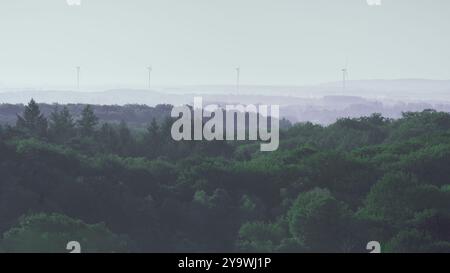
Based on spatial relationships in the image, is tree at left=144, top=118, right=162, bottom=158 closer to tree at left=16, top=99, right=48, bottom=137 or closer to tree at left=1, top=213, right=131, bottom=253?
tree at left=16, top=99, right=48, bottom=137

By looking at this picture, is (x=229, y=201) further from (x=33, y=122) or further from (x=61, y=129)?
(x=33, y=122)

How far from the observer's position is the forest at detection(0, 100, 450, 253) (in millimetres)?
91500

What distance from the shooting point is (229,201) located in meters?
108

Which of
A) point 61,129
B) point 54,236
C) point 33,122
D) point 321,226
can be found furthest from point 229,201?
point 33,122

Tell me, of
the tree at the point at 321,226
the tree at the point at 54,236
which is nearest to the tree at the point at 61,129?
the tree at the point at 321,226

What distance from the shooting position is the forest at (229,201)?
91.5m

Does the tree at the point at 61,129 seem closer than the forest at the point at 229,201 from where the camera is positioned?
No

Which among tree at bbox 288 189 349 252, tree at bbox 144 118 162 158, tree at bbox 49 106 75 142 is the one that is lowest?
tree at bbox 288 189 349 252

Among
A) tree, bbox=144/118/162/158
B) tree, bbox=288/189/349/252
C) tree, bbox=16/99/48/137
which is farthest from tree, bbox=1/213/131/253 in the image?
tree, bbox=144/118/162/158

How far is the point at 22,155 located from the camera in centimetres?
11131

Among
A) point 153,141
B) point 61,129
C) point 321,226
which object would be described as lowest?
point 321,226

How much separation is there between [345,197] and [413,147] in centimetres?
2359

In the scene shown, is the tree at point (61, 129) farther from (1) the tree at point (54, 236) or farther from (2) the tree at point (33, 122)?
(1) the tree at point (54, 236)
